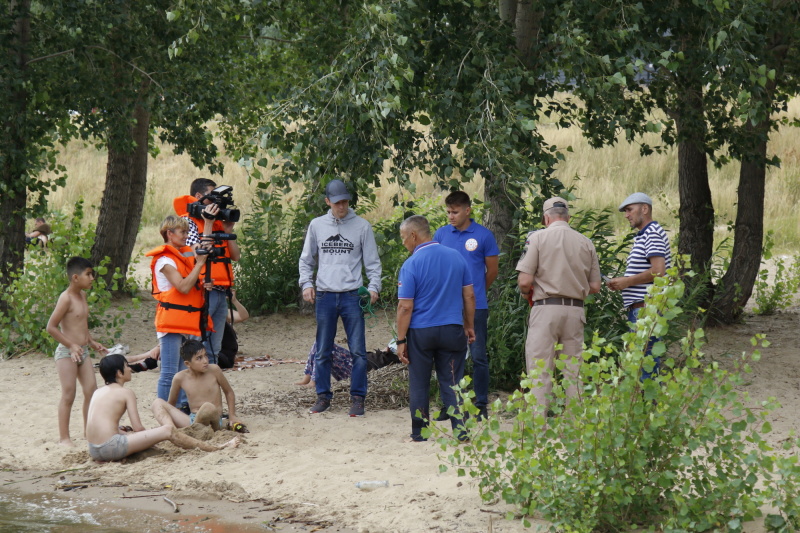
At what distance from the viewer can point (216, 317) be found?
7422 millimetres

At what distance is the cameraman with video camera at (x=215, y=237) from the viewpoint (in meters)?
7.00

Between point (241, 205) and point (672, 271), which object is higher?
point (241, 205)

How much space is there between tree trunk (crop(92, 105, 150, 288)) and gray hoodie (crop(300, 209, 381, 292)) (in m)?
6.50

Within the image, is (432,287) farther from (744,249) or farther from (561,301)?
(744,249)

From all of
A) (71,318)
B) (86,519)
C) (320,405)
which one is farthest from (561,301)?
(71,318)

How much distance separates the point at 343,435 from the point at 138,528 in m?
1.80

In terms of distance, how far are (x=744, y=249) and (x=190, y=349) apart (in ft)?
23.2

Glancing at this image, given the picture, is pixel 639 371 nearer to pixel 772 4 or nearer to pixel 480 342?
pixel 480 342

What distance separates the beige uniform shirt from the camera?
20.7 feet

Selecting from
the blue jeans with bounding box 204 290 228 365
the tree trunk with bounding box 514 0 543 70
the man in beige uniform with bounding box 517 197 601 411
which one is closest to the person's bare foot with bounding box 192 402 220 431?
the blue jeans with bounding box 204 290 228 365

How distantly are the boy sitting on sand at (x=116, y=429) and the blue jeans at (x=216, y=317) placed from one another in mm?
842

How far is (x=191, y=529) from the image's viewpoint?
5340 mm

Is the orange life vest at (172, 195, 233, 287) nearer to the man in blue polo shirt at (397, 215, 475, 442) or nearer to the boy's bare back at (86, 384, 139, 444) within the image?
the boy's bare back at (86, 384, 139, 444)

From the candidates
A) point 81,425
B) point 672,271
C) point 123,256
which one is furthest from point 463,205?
Answer: point 123,256
